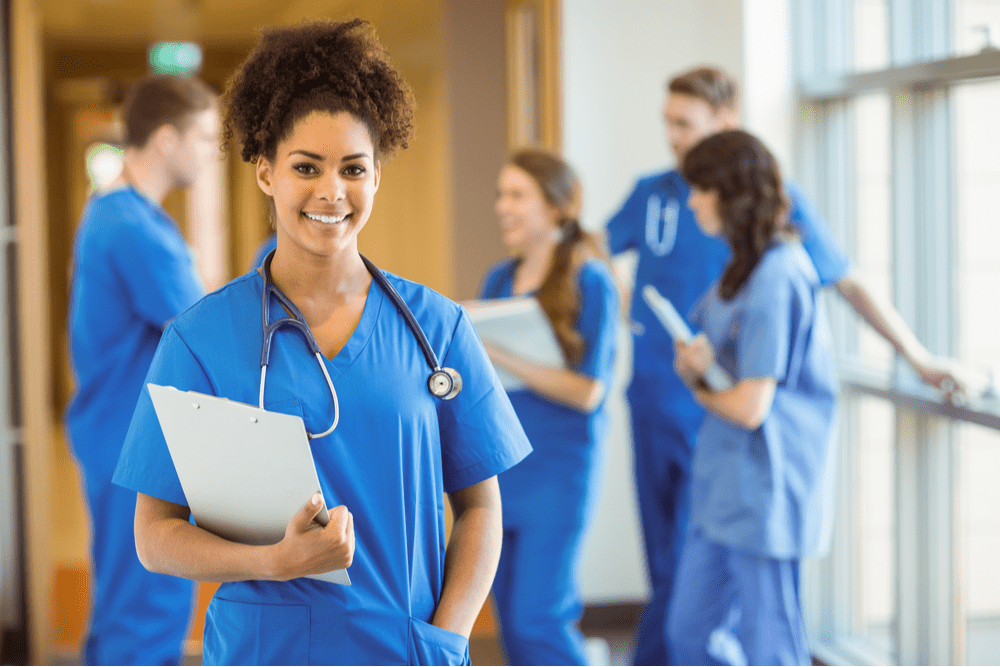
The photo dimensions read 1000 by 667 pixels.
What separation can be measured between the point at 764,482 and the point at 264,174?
4.03 ft

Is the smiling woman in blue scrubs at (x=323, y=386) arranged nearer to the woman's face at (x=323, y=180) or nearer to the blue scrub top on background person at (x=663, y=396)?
the woman's face at (x=323, y=180)

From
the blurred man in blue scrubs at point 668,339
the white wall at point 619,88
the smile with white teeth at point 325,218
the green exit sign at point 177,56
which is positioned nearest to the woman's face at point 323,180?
the smile with white teeth at point 325,218

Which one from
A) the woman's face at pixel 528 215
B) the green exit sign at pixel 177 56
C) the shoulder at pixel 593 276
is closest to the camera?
the shoulder at pixel 593 276

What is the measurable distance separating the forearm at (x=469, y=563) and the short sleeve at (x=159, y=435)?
1.01 ft

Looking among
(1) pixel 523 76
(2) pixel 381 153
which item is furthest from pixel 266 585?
(1) pixel 523 76

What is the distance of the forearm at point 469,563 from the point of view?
1.08 m

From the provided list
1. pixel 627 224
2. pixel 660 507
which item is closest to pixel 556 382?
pixel 660 507

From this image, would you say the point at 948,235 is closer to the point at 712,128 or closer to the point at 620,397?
the point at 712,128

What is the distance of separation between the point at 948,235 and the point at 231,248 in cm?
745

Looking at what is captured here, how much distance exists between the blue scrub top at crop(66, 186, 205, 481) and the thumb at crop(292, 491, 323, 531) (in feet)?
4.40

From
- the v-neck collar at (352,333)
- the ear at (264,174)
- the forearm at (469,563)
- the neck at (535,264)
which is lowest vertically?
the forearm at (469,563)

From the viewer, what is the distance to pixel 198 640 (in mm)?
3045

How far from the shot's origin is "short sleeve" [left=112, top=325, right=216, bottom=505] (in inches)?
39.6

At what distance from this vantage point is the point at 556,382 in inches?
85.8
